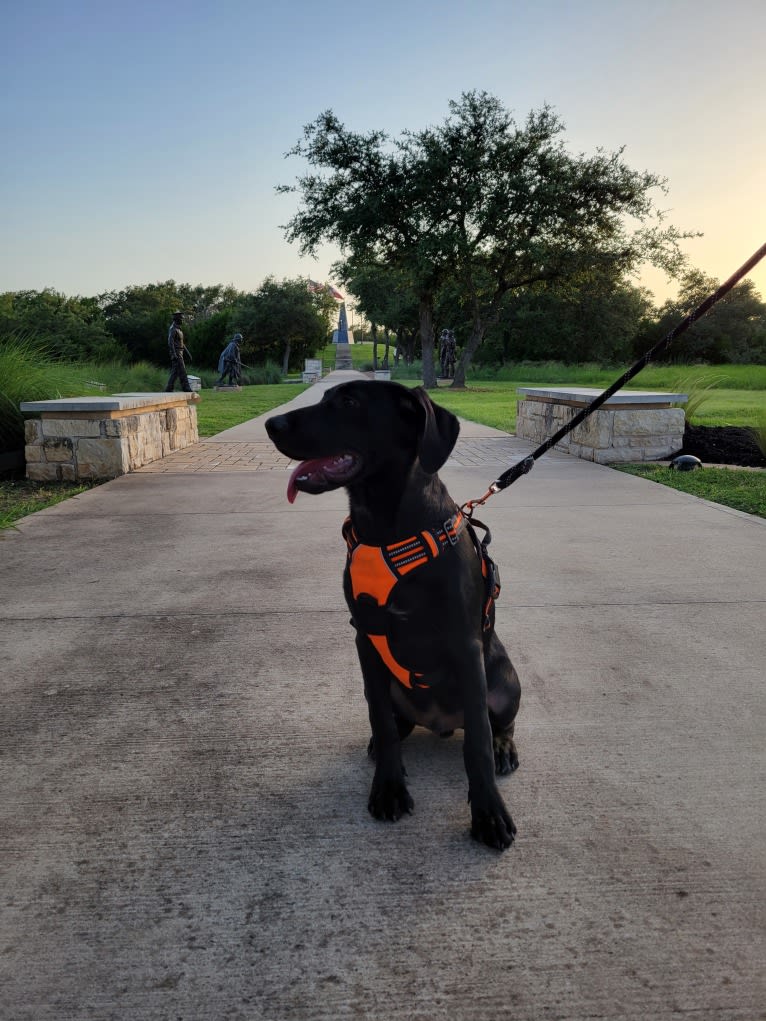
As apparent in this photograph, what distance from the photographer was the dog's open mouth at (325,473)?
1876 millimetres

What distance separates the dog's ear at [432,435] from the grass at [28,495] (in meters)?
4.85

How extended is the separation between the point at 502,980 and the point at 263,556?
12.0 feet

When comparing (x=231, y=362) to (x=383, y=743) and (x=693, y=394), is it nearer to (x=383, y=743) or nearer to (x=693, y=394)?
(x=693, y=394)

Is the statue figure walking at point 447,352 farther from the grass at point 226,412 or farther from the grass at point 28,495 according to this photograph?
the grass at point 28,495

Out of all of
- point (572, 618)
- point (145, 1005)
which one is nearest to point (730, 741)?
point (572, 618)

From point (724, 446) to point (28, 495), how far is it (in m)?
8.62

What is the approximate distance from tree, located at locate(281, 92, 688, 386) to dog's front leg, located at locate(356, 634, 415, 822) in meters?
25.4

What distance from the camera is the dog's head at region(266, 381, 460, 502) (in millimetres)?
1885

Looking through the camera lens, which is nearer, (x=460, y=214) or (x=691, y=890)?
(x=691, y=890)

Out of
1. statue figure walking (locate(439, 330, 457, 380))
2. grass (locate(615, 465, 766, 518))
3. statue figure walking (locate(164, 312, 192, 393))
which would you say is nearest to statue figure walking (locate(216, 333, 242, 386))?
statue figure walking (locate(164, 312, 192, 393))

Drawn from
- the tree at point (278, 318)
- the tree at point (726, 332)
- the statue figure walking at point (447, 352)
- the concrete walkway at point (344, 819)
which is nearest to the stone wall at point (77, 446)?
the concrete walkway at point (344, 819)

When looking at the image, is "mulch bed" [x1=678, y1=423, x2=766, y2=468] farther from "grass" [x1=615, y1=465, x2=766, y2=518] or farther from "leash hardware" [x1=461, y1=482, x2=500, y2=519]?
"leash hardware" [x1=461, y1=482, x2=500, y2=519]

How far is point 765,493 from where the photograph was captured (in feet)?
22.4

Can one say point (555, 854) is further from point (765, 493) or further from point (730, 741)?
point (765, 493)
